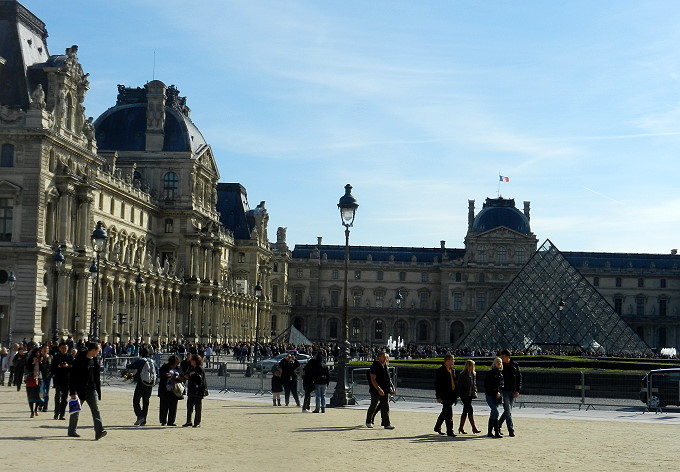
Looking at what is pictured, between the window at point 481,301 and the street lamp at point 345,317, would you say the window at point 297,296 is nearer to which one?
the window at point 481,301

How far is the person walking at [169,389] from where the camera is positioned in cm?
1612

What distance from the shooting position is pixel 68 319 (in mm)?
41156

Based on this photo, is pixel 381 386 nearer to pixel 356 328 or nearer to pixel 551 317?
pixel 551 317

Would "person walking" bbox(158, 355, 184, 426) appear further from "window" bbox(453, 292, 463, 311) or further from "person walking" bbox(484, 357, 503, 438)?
"window" bbox(453, 292, 463, 311)

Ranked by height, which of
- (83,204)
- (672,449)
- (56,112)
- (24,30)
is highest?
(24,30)

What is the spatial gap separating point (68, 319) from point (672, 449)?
30.5 meters

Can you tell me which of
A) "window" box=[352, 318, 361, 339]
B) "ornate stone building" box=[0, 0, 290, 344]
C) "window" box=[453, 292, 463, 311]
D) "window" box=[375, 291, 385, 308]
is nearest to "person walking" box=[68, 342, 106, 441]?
"ornate stone building" box=[0, 0, 290, 344]

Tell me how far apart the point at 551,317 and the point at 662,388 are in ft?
131

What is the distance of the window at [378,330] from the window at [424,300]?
173 inches

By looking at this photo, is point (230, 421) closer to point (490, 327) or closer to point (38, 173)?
point (38, 173)

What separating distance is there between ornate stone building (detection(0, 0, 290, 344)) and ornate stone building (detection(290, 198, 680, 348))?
17268 millimetres

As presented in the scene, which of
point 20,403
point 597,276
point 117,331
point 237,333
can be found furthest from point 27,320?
point 597,276

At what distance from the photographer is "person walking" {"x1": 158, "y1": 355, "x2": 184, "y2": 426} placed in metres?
16.1

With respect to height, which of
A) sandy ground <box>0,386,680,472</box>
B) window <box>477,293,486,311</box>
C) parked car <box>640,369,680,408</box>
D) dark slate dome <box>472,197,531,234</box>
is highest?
dark slate dome <box>472,197,531,234</box>
